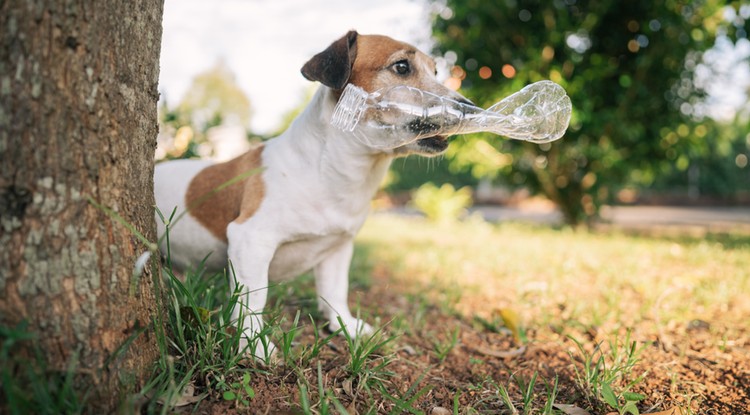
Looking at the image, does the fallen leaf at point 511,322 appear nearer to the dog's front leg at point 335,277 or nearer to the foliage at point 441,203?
the dog's front leg at point 335,277

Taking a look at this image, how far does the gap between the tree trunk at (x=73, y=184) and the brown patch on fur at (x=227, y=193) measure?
2.21 ft

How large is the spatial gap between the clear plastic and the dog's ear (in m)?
0.06

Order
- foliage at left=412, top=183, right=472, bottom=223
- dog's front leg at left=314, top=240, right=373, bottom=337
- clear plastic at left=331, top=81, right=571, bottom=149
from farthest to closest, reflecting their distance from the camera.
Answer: foliage at left=412, top=183, right=472, bottom=223
dog's front leg at left=314, top=240, right=373, bottom=337
clear plastic at left=331, top=81, right=571, bottom=149

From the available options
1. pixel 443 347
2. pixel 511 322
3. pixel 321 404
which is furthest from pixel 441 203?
pixel 321 404

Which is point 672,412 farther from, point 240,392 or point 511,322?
point 240,392

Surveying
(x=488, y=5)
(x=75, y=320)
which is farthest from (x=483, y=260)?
(x=75, y=320)

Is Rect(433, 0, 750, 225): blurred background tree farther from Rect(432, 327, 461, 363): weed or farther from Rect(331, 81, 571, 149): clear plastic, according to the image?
Rect(432, 327, 461, 363): weed

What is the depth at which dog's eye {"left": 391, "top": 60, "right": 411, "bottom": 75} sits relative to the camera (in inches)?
86.5

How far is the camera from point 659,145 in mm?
7293

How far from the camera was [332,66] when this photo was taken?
2.06 m

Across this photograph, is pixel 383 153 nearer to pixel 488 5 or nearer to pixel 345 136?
pixel 345 136

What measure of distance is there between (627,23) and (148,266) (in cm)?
737

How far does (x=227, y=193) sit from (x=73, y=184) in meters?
0.99

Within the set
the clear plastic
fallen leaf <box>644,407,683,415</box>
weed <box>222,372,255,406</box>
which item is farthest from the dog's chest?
fallen leaf <box>644,407,683,415</box>
